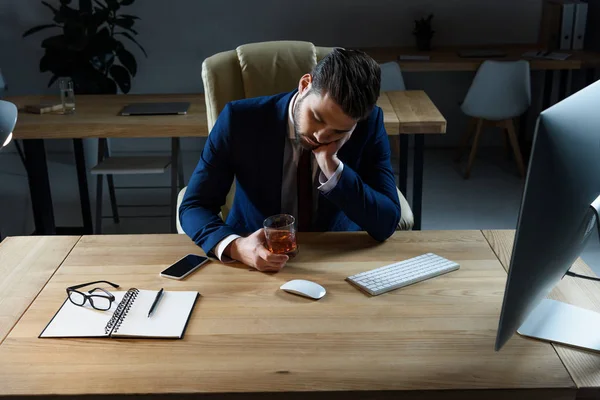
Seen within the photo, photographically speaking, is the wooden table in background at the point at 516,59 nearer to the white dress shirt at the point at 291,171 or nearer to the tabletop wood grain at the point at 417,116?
the tabletop wood grain at the point at 417,116

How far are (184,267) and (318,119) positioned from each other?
1.51ft

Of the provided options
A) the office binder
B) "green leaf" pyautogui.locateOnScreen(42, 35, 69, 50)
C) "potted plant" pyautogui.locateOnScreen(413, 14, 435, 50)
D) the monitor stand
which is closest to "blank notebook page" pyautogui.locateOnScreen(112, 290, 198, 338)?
the monitor stand

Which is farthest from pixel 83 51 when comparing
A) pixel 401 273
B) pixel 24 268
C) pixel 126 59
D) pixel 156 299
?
pixel 401 273

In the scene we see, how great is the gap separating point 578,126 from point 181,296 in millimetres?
845

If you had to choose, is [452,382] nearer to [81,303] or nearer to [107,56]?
[81,303]

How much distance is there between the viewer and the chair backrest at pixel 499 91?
3893mm

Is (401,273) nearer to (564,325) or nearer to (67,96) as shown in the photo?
(564,325)

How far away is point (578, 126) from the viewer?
2.94 feet

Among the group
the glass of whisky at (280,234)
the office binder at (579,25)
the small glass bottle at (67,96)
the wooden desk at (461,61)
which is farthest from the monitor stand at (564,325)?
the office binder at (579,25)

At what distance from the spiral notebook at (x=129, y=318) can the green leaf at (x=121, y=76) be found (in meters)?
2.92

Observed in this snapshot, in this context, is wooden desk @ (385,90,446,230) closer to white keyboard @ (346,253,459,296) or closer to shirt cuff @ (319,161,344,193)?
shirt cuff @ (319,161,344,193)

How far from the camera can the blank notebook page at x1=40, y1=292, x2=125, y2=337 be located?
126cm

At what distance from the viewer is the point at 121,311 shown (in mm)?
1323

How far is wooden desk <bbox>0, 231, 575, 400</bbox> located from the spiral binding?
4cm
